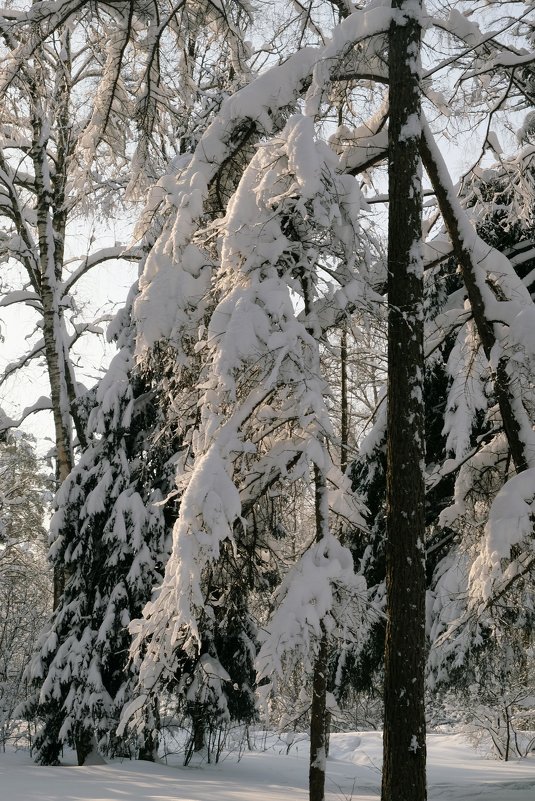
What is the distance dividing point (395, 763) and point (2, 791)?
171 inches

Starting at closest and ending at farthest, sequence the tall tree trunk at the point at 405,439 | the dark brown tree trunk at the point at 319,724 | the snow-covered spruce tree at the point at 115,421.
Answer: the tall tree trunk at the point at 405,439
the dark brown tree trunk at the point at 319,724
the snow-covered spruce tree at the point at 115,421

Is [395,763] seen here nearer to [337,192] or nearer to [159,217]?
[337,192]

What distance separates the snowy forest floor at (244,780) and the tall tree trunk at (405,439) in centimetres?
326

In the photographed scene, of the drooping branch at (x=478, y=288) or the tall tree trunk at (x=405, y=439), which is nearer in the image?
the tall tree trunk at (x=405, y=439)

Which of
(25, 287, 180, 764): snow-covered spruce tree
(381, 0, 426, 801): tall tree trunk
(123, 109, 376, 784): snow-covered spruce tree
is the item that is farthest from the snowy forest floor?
(381, 0, 426, 801): tall tree trunk

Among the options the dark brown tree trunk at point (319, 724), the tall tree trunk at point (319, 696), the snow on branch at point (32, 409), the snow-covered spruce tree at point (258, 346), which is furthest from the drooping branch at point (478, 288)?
the snow on branch at point (32, 409)

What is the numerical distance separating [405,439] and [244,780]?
6.47 meters

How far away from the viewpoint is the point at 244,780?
9.97 meters

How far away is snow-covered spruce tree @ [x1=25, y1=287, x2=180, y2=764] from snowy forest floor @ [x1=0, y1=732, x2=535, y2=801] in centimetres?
65

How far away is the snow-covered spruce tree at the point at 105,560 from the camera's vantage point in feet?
33.9

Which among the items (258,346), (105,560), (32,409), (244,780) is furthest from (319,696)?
(32,409)

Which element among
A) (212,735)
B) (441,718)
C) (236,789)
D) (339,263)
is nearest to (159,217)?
(339,263)

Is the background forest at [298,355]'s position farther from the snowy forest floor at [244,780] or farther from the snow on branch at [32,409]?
the snow on branch at [32,409]

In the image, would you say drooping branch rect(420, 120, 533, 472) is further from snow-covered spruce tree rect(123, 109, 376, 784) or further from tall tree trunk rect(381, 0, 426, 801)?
snow-covered spruce tree rect(123, 109, 376, 784)
